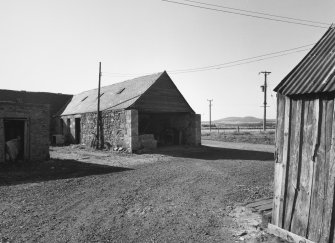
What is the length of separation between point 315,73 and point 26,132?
13723 mm

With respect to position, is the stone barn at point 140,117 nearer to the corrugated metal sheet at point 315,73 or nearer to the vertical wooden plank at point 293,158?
the corrugated metal sheet at point 315,73

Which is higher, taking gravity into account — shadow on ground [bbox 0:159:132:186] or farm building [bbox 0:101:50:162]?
farm building [bbox 0:101:50:162]

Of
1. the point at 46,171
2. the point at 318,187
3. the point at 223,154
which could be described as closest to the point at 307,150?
the point at 318,187

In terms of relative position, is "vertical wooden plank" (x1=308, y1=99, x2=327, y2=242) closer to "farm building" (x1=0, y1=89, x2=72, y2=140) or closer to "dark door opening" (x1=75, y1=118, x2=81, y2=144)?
"dark door opening" (x1=75, y1=118, x2=81, y2=144)

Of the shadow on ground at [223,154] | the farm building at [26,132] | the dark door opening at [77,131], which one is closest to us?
the farm building at [26,132]

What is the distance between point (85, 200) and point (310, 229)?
537 cm

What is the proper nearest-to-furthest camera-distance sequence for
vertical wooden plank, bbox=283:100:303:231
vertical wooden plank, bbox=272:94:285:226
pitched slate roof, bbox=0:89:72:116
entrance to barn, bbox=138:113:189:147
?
1. vertical wooden plank, bbox=283:100:303:231
2. vertical wooden plank, bbox=272:94:285:226
3. entrance to barn, bbox=138:113:189:147
4. pitched slate roof, bbox=0:89:72:116

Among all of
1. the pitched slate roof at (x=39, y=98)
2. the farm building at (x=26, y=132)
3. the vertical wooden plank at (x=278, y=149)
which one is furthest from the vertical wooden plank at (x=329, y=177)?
the pitched slate roof at (x=39, y=98)

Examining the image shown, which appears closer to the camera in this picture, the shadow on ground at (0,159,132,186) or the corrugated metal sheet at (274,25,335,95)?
the corrugated metal sheet at (274,25,335,95)

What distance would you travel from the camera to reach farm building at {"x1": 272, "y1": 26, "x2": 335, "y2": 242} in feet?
12.8

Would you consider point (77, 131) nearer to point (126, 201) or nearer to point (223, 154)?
point (223, 154)

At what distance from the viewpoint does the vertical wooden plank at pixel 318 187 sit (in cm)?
397

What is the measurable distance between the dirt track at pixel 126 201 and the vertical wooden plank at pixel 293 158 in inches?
42.4

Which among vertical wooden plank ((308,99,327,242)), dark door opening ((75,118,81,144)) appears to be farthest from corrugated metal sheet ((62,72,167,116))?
vertical wooden plank ((308,99,327,242))
